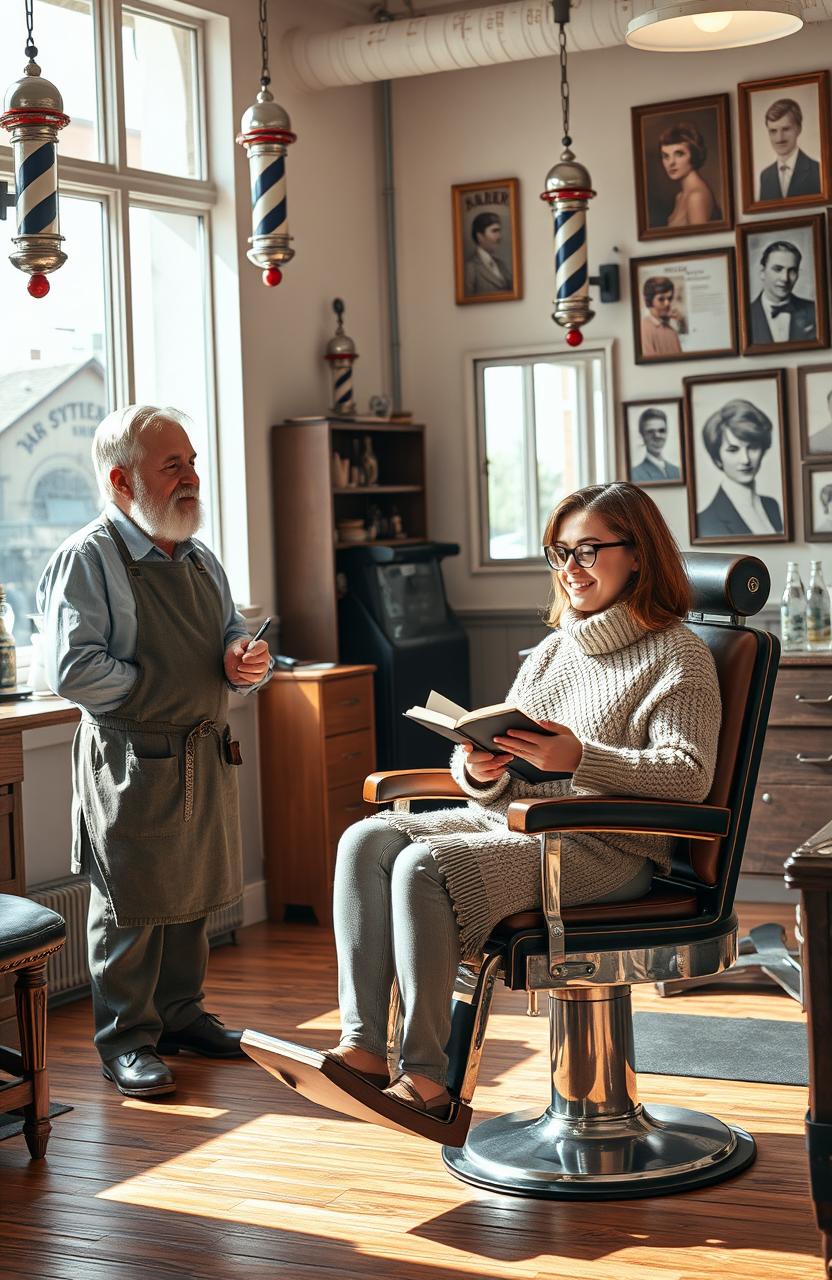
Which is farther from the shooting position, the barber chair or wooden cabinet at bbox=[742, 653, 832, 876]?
wooden cabinet at bbox=[742, 653, 832, 876]

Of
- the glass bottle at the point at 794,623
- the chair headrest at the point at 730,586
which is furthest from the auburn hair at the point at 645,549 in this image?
the glass bottle at the point at 794,623

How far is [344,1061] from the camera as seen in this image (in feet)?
9.80

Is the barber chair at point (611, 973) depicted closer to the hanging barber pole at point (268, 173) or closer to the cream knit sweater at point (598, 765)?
the cream knit sweater at point (598, 765)

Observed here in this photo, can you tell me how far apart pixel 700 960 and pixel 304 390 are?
3.58m

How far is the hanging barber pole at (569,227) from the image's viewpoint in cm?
527

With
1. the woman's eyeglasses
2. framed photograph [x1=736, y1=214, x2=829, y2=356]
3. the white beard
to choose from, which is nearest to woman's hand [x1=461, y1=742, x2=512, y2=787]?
the woman's eyeglasses

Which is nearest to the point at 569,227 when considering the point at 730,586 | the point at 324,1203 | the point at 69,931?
the point at 730,586

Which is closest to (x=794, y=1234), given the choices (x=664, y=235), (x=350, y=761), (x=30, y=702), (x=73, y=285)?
(x=30, y=702)

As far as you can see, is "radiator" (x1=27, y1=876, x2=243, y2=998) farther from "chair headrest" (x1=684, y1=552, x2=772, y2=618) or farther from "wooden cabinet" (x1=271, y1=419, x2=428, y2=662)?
"chair headrest" (x1=684, y1=552, x2=772, y2=618)

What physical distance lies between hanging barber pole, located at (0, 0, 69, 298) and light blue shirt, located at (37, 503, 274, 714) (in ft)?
2.14

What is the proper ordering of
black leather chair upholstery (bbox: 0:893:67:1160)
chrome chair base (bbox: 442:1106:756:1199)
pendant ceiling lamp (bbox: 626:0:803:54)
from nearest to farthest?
chrome chair base (bbox: 442:1106:756:1199), black leather chair upholstery (bbox: 0:893:67:1160), pendant ceiling lamp (bbox: 626:0:803:54)

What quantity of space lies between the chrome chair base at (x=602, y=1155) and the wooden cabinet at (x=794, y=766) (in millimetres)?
1896

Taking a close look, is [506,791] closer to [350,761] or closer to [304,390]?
[350,761]

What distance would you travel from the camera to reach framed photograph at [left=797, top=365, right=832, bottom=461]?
19.5 ft
